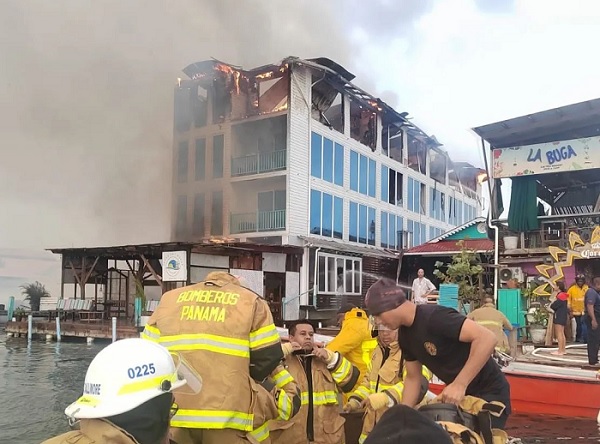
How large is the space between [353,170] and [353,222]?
7.48 ft

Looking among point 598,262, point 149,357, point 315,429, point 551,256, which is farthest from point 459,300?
point 149,357

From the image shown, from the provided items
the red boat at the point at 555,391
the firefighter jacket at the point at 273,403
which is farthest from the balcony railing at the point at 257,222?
the firefighter jacket at the point at 273,403

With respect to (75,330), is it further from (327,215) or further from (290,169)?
(327,215)

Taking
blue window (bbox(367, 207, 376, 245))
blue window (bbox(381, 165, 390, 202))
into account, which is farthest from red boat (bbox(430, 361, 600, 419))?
blue window (bbox(381, 165, 390, 202))

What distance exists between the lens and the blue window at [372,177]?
26031mm

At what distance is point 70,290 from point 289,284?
49.2ft

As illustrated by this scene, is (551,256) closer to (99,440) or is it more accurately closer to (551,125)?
(551,125)

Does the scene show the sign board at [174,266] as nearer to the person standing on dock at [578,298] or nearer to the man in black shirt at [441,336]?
the person standing on dock at [578,298]

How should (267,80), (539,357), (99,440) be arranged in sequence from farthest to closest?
(267,80) < (539,357) < (99,440)

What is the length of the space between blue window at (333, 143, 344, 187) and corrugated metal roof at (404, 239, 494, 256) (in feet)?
14.5

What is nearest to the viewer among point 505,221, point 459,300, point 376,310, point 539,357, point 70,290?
point 376,310

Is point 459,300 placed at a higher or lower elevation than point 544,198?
lower

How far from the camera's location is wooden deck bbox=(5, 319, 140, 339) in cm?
1836

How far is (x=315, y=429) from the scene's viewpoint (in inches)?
160
